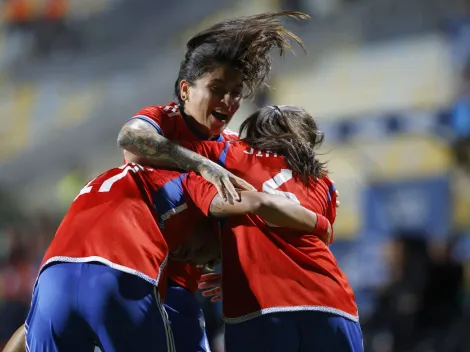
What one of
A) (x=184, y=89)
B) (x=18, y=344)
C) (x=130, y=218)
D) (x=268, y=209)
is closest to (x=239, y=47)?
(x=184, y=89)

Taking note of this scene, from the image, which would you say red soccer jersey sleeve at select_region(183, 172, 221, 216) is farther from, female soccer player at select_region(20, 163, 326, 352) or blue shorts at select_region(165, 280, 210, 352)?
blue shorts at select_region(165, 280, 210, 352)

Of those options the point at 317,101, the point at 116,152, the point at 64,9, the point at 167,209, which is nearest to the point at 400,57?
the point at 317,101

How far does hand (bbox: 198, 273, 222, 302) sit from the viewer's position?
3.53 m

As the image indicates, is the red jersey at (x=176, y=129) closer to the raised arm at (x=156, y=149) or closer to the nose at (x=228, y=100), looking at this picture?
the raised arm at (x=156, y=149)

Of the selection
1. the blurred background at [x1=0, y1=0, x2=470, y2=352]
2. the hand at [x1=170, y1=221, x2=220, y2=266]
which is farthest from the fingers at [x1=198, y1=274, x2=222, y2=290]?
the blurred background at [x1=0, y1=0, x2=470, y2=352]

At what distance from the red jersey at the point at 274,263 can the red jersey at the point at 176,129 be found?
0.26 m

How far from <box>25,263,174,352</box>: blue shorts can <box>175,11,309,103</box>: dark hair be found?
2.83 feet

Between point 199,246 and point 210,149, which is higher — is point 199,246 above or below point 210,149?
below

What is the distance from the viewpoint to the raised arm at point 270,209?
9.59ft

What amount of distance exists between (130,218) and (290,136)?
642mm

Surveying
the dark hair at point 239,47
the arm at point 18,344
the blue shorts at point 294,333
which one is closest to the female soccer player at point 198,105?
the dark hair at point 239,47

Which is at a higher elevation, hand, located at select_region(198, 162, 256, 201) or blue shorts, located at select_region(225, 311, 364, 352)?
hand, located at select_region(198, 162, 256, 201)

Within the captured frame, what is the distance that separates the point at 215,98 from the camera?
10.6 feet

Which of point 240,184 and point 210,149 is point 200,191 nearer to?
point 240,184
